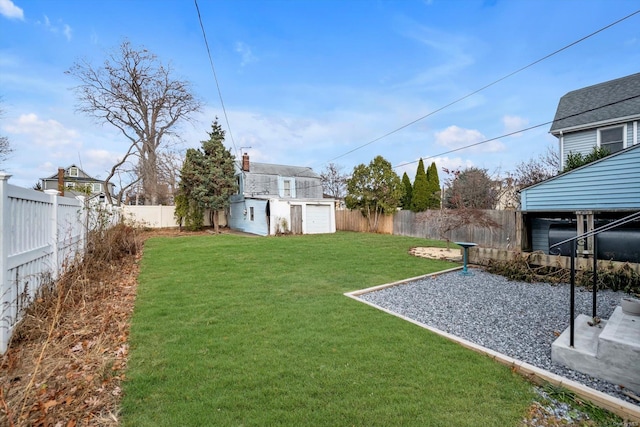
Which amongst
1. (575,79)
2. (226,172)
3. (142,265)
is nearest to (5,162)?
(226,172)

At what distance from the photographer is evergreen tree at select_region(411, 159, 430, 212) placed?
731 inches

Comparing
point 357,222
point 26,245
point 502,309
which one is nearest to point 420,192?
point 357,222

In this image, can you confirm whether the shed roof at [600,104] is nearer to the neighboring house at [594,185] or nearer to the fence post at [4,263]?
the neighboring house at [594,185]

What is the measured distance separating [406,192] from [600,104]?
10389 mm

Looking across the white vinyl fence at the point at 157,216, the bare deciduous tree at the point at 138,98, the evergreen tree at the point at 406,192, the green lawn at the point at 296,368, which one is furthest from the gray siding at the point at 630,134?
the bare deciduous tree at the point at 138,98

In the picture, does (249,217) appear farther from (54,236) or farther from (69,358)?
(69,358)

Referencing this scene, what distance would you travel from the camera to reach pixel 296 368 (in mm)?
2898

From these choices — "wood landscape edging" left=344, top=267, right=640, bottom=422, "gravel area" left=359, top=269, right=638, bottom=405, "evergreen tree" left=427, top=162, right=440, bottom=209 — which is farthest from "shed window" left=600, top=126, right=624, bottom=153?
"wood landscape edging" left=344, top=267, right=640, bottom=422

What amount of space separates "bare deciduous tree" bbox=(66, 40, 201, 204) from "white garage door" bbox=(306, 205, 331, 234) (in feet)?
45.2

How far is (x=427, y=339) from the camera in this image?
364 cm

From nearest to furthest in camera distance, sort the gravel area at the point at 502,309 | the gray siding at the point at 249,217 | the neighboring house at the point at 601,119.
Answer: the gravel area at the point at 502,309 < the neighboring house at the point at 601,119 < the gray siding at the point at 249,217

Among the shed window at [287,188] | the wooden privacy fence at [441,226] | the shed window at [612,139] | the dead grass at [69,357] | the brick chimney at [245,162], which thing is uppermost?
the brick chimney at [245,162]

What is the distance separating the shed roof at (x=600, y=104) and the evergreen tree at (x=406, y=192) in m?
8.85

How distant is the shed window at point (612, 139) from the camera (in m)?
11.6
